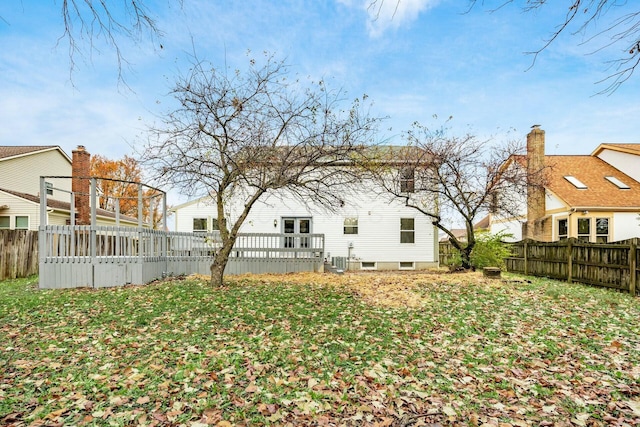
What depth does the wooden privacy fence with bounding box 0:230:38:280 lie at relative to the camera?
41.3ft

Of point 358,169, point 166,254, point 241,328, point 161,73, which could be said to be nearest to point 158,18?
point 241,328

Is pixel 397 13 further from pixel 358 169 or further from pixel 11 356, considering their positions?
pixel 358 169

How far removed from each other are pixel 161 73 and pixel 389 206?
37.6 ft

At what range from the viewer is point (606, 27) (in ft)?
8.58

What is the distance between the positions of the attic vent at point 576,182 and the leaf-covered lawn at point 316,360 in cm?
1203

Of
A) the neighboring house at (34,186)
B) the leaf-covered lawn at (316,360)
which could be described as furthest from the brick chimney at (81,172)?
the leaf-covered lawn at (316,360)

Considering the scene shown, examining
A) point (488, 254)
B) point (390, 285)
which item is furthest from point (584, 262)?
point (390, 285)

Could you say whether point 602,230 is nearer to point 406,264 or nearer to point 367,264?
point 406,264

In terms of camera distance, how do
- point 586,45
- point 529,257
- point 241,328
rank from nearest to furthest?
point 586,45, point 241,328, point 529,257

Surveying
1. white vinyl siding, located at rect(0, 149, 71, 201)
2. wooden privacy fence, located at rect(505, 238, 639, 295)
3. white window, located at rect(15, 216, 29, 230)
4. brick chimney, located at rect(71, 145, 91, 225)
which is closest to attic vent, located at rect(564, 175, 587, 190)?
wooden privacy fence, located at rect(505, 238, 639, 295)

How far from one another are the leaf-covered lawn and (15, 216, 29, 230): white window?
1271 centimetres

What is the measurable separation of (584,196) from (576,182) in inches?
58.1

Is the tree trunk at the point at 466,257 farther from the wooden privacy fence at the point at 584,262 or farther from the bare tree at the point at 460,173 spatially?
the wooden privacy fence at the point at 584,262

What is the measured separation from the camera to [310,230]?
56.2 ft
